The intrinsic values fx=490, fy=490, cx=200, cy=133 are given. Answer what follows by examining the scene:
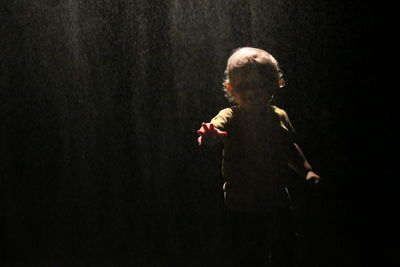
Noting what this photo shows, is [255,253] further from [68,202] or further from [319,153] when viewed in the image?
[68,202]

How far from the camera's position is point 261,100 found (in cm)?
113

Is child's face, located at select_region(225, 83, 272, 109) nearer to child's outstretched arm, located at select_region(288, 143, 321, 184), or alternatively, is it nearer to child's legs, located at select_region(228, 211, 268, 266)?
child's outstretched arm, located at select_region(288, 143, 321, 184)

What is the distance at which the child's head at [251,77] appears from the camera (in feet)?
3.57

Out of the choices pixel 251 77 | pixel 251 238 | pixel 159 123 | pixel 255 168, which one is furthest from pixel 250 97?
pixel 159 123

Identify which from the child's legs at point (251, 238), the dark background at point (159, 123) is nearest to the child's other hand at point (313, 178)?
the child's legs at point (251, 238)

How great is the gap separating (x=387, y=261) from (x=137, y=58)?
104 cm

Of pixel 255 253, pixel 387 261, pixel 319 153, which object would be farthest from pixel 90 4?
pixel 387 261

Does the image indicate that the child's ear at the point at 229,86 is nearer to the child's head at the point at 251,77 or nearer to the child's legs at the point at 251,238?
the child's head at the point at 251,77

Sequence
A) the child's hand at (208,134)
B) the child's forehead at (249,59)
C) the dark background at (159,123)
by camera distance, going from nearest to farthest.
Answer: the child's hand at (208,134)
the child's forehead at (249,59)
the dark background at (159,123)

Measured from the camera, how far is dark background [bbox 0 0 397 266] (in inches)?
64.9

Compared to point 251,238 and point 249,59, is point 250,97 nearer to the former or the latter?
point 249,59

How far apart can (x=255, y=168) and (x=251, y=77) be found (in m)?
0.20

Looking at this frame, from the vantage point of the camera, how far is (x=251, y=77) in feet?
3.57

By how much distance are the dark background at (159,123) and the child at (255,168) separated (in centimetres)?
51
